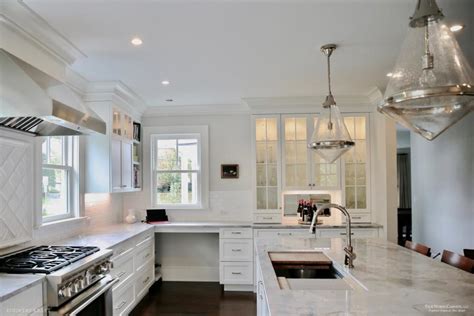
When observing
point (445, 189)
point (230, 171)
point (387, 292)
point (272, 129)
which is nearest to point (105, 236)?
point (230, 171)

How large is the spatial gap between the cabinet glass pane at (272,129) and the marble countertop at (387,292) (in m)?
2.50

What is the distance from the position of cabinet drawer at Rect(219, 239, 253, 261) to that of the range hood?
260 cm

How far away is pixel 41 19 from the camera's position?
2.33m

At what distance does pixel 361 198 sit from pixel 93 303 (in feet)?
11.7

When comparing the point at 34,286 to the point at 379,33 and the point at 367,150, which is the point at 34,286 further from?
the point at 367,150

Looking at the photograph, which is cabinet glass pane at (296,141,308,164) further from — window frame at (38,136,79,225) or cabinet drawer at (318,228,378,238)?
window frame at (38,136,79,225)

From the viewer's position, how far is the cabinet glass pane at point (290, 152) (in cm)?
482

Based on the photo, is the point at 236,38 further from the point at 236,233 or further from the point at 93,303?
the point at 236,233

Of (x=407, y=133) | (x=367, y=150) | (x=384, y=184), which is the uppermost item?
(x=407, y=133)

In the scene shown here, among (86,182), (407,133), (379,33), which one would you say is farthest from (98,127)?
(407,133)

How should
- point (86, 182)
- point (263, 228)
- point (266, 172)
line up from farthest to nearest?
point (266, 172) < point (263, 228) < point (86, 182)

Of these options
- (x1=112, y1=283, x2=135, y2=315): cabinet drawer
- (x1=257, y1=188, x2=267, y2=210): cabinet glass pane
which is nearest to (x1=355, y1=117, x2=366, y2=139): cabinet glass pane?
(x1=257, y1=188, x2=267, y2=210): cabinet glass pane

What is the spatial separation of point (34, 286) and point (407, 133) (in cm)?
855

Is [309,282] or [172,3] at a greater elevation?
[172,3]
